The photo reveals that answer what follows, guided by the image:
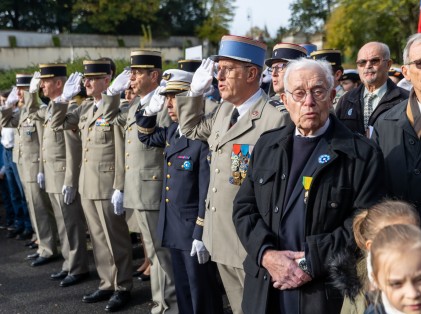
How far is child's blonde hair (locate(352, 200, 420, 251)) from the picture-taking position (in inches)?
81.8

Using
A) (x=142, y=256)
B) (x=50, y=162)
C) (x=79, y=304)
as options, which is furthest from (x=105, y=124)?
(x=142, y=256)

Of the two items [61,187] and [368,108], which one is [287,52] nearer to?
[368,108]

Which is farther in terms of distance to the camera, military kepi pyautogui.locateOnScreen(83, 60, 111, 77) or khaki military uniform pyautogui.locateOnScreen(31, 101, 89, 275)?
khaki military uniform pyautogui.locateOnScreen(31, 101, 89, 275)

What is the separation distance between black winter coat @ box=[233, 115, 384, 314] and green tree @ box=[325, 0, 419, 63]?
755 inches

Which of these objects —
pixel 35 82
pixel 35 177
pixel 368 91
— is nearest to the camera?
pixel 368 91

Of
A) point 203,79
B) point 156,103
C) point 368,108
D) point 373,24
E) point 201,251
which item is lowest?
point 201,251

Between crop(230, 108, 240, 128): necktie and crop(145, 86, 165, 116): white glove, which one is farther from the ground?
crop(145, 86, 165, 116): white glove

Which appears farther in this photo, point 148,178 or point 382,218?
point 148,178

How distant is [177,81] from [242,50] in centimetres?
92

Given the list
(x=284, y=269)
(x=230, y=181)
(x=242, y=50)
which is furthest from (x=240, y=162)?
(x=284, y=269)

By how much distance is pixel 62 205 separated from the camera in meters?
5.77

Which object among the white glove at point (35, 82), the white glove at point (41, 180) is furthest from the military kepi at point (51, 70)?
the white glove at point (41, 180)

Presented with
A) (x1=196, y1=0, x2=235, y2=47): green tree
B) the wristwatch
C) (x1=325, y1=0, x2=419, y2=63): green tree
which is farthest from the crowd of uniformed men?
(x1=196, y1=0, x2=235, y2=47): green tree

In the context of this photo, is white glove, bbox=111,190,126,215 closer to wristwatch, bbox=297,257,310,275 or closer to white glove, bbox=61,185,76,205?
white glove, bbox=61,185,76,205
